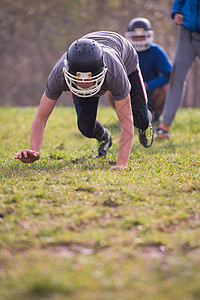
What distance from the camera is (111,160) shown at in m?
4.79

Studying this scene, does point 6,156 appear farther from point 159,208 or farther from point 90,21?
point 90,21

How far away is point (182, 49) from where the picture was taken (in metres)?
6.27

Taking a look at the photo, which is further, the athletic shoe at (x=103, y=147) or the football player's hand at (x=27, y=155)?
the athletic shoe at (x=103, y=147)

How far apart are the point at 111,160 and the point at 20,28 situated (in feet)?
45.0

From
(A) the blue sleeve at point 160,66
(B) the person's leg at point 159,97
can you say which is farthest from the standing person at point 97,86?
(B) the person's leg at point 159,97

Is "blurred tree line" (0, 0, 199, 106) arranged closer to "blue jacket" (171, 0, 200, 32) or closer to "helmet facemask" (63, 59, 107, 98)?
"blue jacket" (171, 0, 200, 32)

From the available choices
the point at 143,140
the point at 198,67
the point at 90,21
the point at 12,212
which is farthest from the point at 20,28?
the point at 12,212

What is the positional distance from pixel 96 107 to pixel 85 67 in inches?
39.8

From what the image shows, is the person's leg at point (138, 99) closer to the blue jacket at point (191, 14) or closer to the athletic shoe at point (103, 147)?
the athletic shoe at point (103, 147)

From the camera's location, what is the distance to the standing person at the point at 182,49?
6.03 meters

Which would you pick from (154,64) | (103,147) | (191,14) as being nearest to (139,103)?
(103,147)

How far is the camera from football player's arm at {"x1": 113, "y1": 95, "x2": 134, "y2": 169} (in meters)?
4.08

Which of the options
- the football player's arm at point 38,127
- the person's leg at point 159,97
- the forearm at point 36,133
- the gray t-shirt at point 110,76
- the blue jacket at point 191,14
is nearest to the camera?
the gray t-shirt at point 110,76

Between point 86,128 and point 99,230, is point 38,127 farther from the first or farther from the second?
point 99,230
